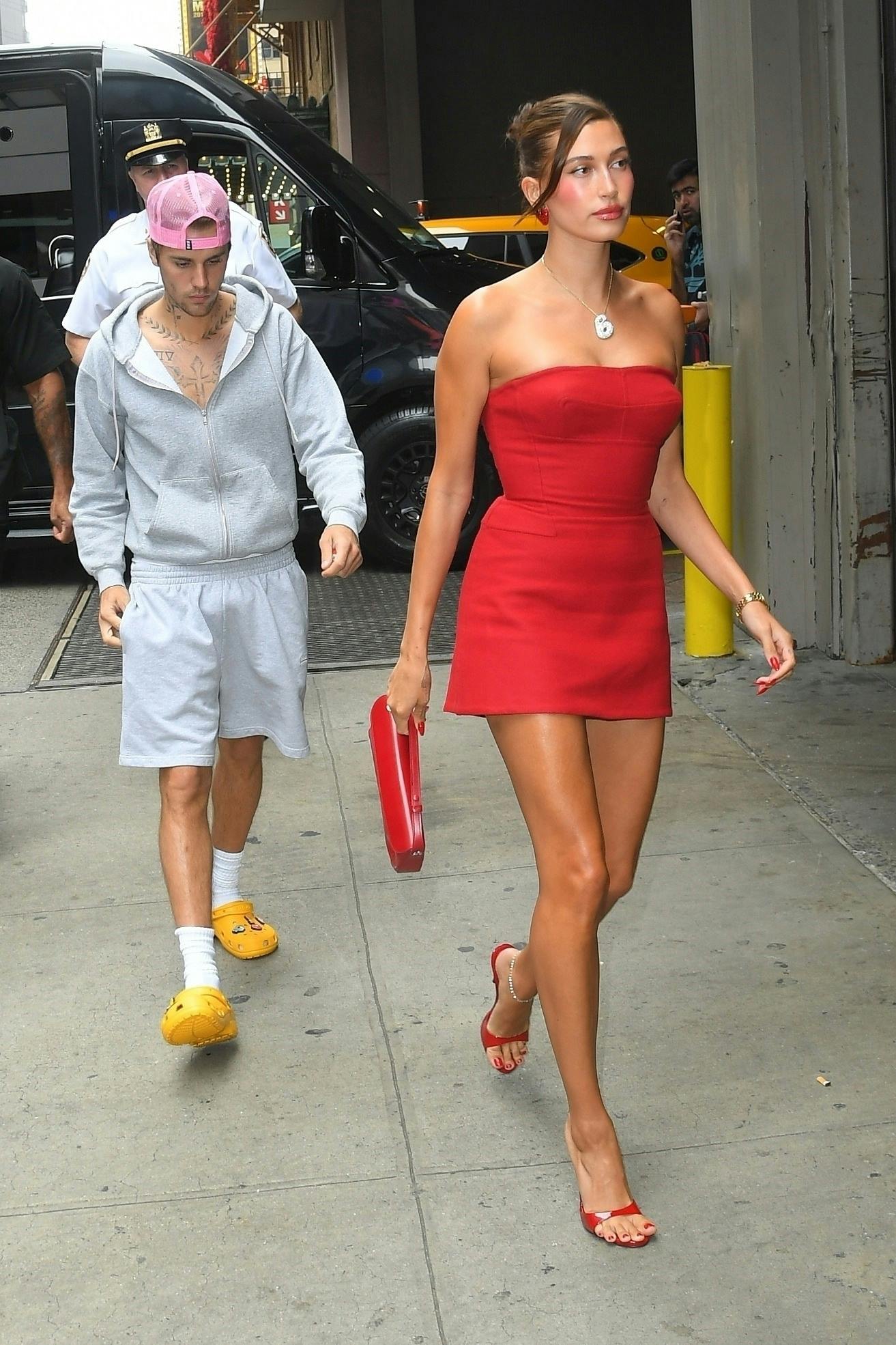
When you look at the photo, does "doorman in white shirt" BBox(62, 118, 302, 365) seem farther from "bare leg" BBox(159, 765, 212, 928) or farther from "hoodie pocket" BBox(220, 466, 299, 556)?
"bare leg" BBox(159, 765, 212, 928)

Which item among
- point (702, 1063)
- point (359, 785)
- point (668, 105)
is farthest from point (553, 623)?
point (668, 105)

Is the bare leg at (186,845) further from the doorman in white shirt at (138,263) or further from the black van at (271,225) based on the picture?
the black van at (271,225)

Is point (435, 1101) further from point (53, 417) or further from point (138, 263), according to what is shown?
point (138, 263)

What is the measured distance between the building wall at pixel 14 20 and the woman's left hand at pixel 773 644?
141433 millimetres

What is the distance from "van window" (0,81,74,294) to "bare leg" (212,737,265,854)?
5682 millimetres

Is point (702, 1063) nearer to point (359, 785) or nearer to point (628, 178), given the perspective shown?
point (628, 178)

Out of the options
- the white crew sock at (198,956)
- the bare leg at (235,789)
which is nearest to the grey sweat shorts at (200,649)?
the bare leg at (235,789)

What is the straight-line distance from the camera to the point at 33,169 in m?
9.31

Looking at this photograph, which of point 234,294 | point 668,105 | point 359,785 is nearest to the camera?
point 234,294

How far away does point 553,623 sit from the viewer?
3.27 meters

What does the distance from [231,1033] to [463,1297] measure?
105 cm

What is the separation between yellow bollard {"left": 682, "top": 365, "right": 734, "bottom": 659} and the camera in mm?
7359

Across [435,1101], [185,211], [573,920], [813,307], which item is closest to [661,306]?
[185,211]

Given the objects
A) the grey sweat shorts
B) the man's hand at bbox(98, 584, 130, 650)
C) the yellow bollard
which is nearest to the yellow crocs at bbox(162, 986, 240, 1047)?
the grey sweat shorts
